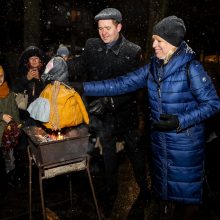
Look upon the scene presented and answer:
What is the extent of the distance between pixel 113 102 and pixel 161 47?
4.48 ft

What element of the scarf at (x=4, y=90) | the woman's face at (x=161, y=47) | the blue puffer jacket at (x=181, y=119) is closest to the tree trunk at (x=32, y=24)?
the scarf at (x=4, y=90)

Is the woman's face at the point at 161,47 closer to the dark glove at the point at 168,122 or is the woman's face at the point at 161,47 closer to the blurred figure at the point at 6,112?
the dark glove at the point at 168,122

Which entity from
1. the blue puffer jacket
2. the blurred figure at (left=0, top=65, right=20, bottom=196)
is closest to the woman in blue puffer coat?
the blue puffer jacket

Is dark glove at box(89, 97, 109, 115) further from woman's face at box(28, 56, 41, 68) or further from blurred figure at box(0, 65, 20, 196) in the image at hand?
woman's face at box(28, 56, 41, 68)

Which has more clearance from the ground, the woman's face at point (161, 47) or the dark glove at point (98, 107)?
the woman's face at point (161, 47)

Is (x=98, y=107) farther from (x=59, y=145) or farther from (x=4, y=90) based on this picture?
(x=4, y=90)

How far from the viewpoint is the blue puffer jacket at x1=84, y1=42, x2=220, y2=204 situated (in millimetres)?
3420

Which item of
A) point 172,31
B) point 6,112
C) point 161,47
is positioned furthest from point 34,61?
point 172,31

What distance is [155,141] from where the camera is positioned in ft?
12.7

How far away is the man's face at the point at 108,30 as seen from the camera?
4625mm

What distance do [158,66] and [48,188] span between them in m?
3.20

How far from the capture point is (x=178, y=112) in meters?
3.57

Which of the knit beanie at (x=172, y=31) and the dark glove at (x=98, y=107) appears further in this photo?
the dark glove at (x=98, y=107)

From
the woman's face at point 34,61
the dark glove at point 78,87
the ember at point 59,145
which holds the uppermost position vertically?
the woman's face at point 34,61
